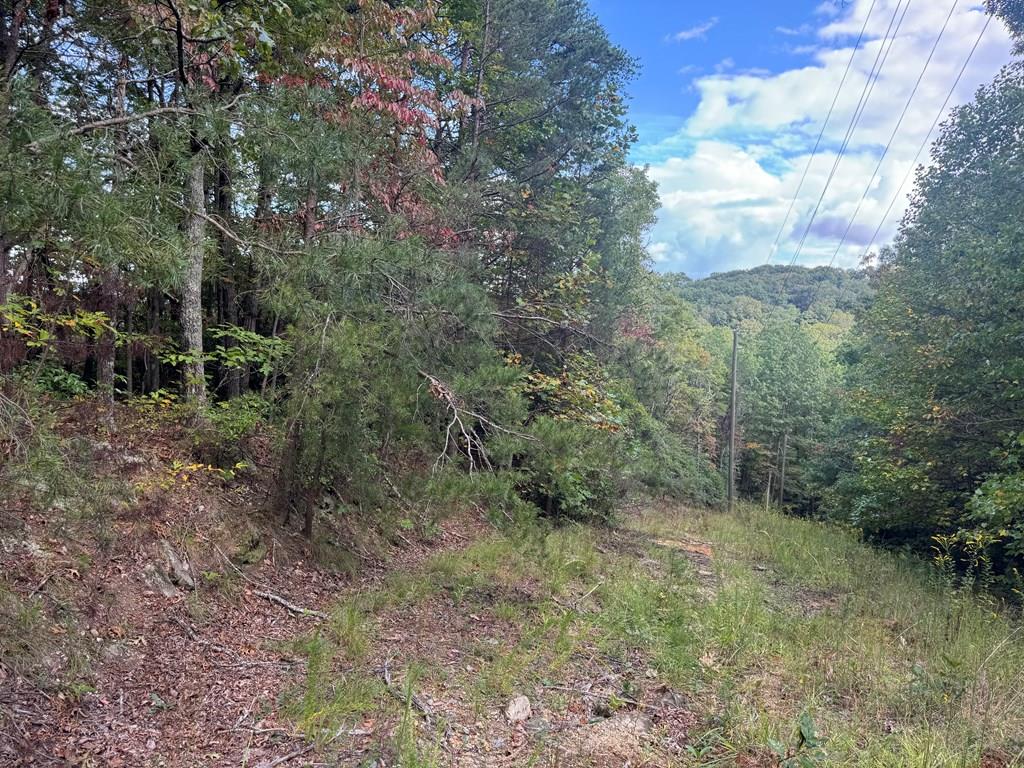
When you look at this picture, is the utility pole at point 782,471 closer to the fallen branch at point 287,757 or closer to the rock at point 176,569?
the rock at point 176,569

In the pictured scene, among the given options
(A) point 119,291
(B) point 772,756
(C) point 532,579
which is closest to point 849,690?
(B) point 772,756

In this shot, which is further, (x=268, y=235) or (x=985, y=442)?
(x=985, y=442)

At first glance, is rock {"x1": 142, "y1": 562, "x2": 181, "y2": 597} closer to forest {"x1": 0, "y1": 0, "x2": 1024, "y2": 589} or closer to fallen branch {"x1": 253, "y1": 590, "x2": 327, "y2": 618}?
fallen branch {"x1": 253, "y1": 590, "x2": 327, "y2": 618}

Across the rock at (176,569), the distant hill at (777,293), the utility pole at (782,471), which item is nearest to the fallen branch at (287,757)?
the rock at (176,569)

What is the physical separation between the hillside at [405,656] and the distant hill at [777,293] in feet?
154

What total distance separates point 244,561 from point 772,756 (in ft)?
13.2

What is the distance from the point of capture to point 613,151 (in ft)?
37.5

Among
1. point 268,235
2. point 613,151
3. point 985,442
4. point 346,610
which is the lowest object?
point 346,610

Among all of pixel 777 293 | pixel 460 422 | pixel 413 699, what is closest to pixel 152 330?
pixel 460 422

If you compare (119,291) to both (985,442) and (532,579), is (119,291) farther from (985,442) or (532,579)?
(985,442)

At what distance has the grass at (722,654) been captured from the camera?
314 centimetres

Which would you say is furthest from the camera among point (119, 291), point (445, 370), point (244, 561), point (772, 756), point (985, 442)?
point (985, 442)

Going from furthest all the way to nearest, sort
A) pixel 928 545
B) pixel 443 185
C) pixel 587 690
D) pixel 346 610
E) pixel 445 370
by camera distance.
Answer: pixel 928 545 < pixel 443 185 < pixel 445 370 < pixel 346 610 < pixel 587 690

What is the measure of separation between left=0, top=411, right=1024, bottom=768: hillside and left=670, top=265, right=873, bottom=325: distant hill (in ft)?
154
